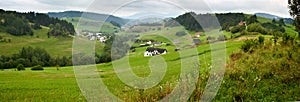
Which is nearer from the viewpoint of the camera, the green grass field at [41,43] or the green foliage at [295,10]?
the green foliage at [295,10]

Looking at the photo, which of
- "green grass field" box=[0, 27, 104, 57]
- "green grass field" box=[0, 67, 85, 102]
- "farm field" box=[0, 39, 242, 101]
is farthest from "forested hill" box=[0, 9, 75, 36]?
"green grass field" box=[0, 67, 85, 102]

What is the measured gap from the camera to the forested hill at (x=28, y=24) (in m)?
163

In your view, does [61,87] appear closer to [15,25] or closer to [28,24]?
[15,25]

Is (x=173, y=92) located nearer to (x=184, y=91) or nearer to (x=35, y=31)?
(x=184, y=91)

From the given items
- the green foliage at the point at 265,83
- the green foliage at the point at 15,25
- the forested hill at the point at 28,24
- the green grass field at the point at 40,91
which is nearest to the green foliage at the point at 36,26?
the forested hill at the point at 28,24

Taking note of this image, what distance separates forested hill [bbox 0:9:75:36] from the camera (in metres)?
163

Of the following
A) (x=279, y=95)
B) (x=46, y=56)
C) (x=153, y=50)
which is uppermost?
(x=153, y=50)

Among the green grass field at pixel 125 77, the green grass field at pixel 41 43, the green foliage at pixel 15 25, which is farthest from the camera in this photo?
the green foliage at pixel 15 25

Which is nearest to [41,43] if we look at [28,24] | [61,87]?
[28,24]

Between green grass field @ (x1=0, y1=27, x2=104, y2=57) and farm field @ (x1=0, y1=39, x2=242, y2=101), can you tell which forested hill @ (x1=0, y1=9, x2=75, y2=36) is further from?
farm field @ (x1=0, y1=39, x2=242, y2=101)

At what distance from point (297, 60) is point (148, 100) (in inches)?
449

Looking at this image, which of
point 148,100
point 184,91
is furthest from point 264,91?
point 148,100

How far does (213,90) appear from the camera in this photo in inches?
394

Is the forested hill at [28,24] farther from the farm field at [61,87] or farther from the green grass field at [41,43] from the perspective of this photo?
the farm field at [61,87]
